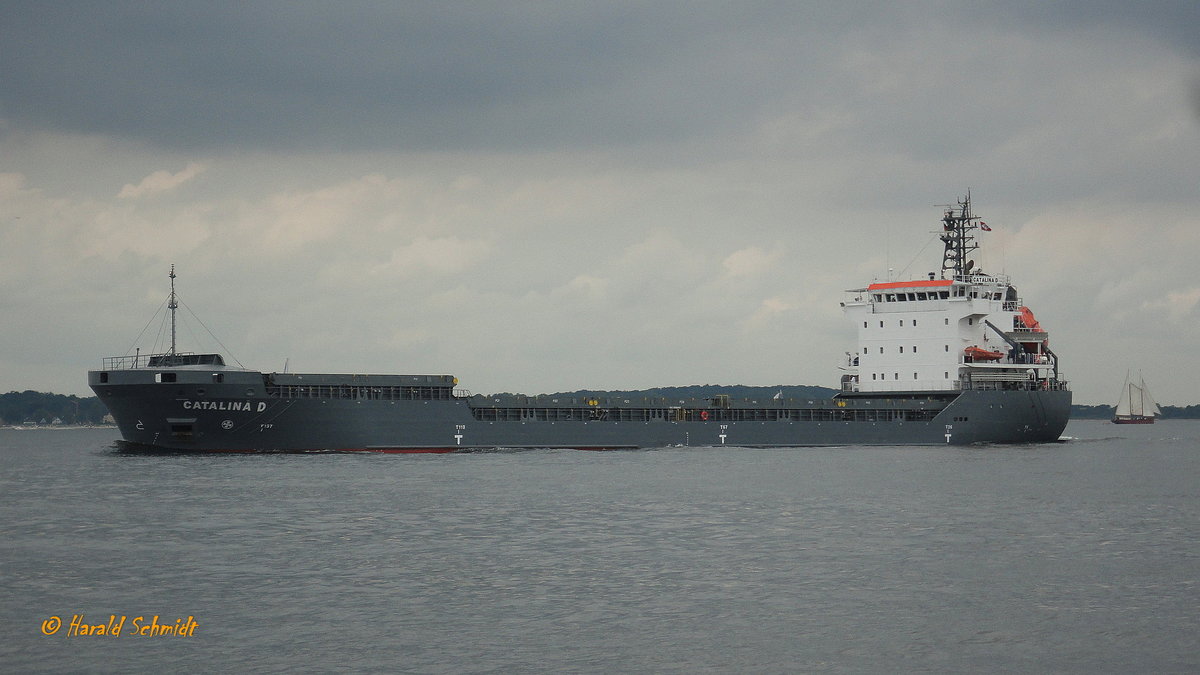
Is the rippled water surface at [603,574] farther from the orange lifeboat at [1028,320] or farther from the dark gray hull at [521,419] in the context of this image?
the orange lifeboat at [1028,320]

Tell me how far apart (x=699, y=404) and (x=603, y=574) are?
44498mm

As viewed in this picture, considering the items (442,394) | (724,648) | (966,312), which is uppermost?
(966,312)

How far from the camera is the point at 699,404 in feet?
225

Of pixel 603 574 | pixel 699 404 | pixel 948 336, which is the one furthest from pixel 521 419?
pixel 603 574

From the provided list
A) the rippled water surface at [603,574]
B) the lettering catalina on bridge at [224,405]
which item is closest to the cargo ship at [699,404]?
the lettering catalina on bridge at [224,405]

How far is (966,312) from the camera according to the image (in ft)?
229

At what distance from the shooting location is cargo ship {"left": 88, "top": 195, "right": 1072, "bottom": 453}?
56.2 meters

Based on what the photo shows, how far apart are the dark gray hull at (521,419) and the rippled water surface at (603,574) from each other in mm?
10144

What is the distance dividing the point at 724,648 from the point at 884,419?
53.6 m

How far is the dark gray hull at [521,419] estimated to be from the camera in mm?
55875

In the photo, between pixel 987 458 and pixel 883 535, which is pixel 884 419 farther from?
pixel 883 535

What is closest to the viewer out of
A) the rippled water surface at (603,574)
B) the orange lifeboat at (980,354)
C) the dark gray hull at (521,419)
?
the rippled water surface at (603,574)

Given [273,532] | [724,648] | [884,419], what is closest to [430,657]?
[724,648]

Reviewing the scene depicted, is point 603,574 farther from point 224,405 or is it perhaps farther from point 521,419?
point 521,419
